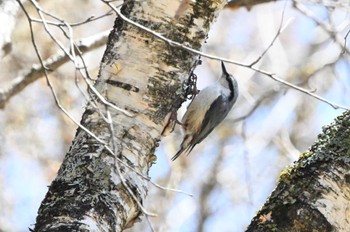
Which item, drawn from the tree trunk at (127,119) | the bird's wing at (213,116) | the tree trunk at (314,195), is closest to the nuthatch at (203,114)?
the bird's wing at (213,116)

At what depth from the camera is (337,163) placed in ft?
6.41

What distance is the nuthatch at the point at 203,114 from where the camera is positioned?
337 centimetres

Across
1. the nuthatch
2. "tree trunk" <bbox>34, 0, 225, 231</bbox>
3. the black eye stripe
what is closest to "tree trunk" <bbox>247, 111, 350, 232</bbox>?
"tree trunk" <bbox>34, 0, 225, 231</bbox>

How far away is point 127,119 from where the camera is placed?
2002 mm

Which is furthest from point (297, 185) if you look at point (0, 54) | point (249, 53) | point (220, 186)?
point (249, 53)

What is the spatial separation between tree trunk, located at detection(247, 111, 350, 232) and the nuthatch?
1.36m

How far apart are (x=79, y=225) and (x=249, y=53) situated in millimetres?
5936

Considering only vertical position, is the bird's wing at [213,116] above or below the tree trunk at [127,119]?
above

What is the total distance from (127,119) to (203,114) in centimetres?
141

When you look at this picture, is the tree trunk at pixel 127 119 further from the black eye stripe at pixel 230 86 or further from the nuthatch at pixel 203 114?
the black eye stripe at pixel 230 86

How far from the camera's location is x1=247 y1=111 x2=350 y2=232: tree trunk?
186 cm

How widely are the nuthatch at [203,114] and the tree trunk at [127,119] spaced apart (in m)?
1.14

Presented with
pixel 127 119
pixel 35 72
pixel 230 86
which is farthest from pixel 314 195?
pixel 35 72

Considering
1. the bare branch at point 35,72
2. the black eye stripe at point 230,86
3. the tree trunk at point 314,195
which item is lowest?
the tree trunk at point 314,195
